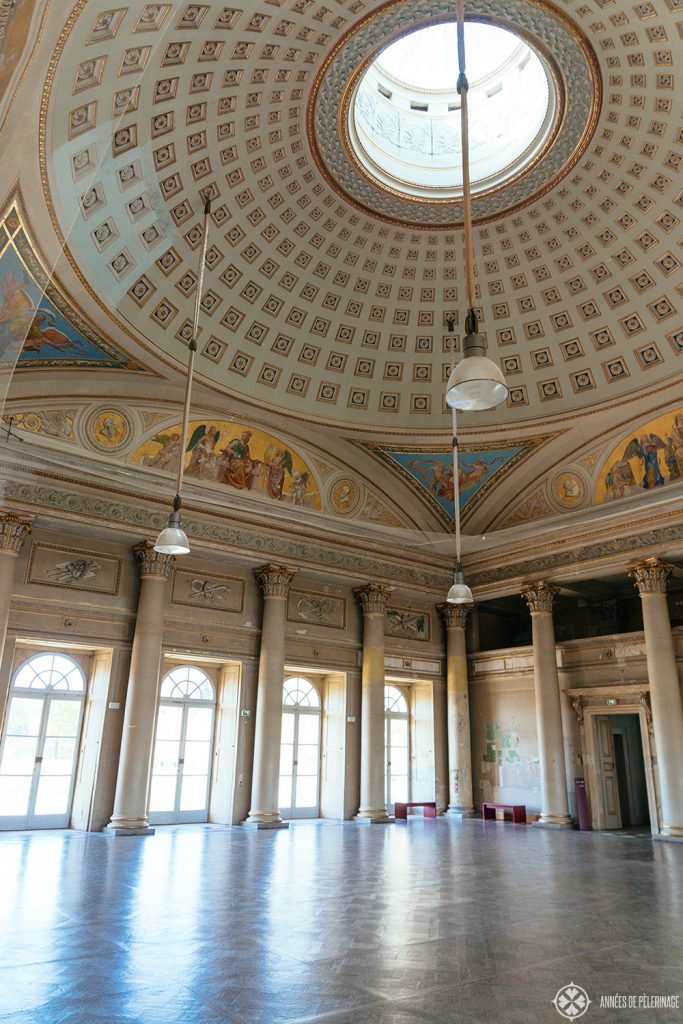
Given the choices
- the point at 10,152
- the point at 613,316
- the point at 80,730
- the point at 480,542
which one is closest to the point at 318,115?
the point at 613,316

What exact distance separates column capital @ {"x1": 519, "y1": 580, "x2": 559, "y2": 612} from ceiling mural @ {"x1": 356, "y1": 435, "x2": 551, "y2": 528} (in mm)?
3000

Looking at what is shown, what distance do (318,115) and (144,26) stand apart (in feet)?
16.8

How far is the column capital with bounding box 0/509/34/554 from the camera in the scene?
13508mm

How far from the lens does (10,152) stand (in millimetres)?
5871

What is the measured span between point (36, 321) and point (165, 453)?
408cm

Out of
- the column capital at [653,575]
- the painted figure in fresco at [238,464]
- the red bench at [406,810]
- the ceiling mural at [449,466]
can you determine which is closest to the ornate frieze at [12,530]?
the painted figure in fresco at [238,464]

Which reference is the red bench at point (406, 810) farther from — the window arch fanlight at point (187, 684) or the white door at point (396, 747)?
the window arch fanlight at point (187, 684)

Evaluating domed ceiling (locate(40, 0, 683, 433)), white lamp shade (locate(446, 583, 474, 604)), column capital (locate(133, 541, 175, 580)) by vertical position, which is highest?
domed ceiling (locate(40, 0, 683, 433))

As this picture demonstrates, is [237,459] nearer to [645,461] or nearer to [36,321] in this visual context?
[36,321]

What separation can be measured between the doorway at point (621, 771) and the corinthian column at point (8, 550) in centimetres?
1429

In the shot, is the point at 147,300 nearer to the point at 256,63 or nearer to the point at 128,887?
the point at 256,63

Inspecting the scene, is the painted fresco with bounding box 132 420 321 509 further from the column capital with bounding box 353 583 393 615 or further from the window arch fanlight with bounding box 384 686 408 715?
the window arch fanlight with bounding box 384 686 408 715

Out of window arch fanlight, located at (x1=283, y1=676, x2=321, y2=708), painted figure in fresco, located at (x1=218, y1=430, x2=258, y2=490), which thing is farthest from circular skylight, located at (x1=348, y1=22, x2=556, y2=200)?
window arch fanlight, located at (x1=283, y1=676, x2=321, y2=708)

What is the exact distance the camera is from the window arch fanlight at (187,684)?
16609 millimetres
